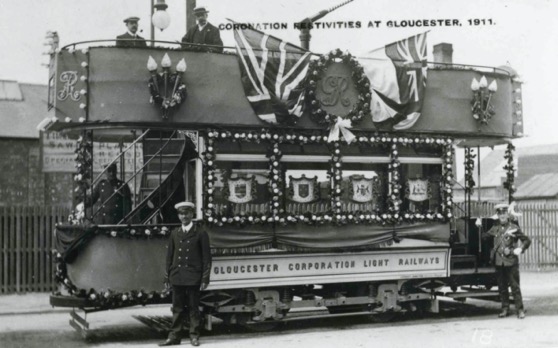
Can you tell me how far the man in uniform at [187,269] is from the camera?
983 centimetres

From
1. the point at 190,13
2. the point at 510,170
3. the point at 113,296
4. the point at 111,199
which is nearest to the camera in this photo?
the point at 113,296

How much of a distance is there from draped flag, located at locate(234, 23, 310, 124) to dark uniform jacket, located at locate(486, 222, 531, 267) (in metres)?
3.94

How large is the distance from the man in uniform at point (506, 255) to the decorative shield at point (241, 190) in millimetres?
4186

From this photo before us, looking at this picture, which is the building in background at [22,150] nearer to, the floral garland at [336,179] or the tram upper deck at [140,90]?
the tram upper deck at [140,90]

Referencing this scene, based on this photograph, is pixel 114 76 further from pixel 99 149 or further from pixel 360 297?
pixel 99 149

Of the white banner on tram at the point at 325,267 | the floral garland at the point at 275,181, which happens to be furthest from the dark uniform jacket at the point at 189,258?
the floral garland at the point at 275,181

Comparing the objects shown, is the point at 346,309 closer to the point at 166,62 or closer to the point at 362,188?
the point at 362,188

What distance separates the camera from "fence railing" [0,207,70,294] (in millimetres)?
16016

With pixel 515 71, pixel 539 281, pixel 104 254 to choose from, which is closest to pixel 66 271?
pixel 104 254

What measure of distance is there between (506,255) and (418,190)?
5.71ft

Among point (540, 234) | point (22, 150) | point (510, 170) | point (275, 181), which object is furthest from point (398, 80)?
point (22, 150)

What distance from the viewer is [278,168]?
1118 centimetres

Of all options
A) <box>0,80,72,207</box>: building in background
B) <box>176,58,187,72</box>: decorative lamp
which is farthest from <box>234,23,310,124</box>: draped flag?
<box>0,80,72,207</box>: building in background

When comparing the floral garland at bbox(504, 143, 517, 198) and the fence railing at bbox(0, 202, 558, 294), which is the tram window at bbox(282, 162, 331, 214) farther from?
the fence railing at bbox(0, 202, 558, 294)
